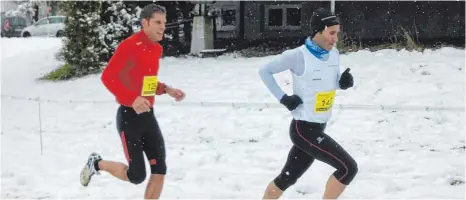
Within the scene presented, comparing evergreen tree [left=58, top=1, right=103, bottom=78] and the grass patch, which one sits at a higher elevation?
evergreen tree [left=58, top=1, right=103, bottom=78]

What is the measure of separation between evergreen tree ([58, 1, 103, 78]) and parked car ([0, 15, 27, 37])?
2297 centimetres

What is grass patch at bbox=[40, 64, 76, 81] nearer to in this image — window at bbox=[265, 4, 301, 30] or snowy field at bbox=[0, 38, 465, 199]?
snowy field at bbox=[0, 38, 465, 199]

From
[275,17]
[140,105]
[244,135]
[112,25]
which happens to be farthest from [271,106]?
[275,17]

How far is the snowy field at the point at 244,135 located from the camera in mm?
5984

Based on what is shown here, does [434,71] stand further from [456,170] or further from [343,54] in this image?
[456,170]

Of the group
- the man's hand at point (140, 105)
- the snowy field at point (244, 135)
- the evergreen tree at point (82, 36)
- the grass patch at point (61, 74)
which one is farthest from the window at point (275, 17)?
the man's hand at point (140, 105)

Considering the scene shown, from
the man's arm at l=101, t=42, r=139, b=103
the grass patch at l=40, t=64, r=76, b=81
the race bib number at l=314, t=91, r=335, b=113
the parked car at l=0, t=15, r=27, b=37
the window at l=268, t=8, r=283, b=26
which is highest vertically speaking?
the man's arm at l=101, t=42, r=139, b=103

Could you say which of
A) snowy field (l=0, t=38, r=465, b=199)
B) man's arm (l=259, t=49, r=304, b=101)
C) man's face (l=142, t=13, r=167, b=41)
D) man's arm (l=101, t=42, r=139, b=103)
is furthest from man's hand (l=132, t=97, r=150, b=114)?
snowy field (l=0, t=38, r=465, b=199)

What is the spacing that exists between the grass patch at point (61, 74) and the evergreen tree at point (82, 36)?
67 mm

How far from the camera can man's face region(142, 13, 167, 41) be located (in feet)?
14.6

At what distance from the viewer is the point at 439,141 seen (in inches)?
298

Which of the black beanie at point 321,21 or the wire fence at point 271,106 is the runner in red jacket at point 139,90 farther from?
the wire fence at point 271,106

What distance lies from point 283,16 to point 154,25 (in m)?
14.5

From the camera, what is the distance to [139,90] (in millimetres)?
4461
